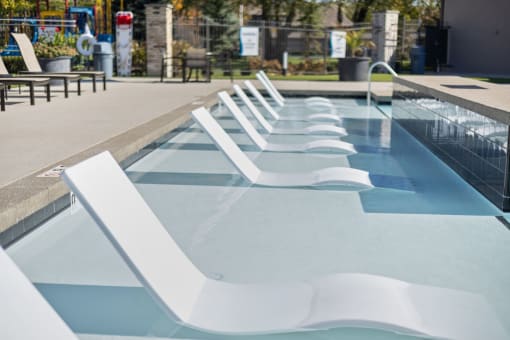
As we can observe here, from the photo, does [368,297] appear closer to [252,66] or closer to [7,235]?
[7,235]

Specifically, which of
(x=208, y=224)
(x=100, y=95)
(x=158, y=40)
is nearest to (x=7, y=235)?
(x=208, y=224)

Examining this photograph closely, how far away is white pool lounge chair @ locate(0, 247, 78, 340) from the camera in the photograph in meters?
2.19

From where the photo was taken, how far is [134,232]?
10.7ft

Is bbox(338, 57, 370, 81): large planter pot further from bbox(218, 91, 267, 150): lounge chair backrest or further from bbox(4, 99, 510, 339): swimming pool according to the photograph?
bbox(4, 99, 510, 339): swimming pool

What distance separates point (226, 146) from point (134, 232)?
3.34 meters

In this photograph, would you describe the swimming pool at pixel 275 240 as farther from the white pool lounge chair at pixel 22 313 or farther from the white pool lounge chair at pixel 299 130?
the white pool lounge chair at pixel 299 130

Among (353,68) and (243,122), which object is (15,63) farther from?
(243,122)

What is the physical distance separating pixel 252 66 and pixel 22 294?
896 inches

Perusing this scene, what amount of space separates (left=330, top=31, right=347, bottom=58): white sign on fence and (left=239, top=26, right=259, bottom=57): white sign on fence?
92.3 inches

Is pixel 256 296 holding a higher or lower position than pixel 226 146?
lower

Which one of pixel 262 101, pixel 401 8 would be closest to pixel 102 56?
pixel 262 101

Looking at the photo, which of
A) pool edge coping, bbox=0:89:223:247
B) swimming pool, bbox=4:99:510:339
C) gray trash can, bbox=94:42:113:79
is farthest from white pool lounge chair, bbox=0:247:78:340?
gray trash can, bbox=94:42:113:79

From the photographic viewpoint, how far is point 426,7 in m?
40.0

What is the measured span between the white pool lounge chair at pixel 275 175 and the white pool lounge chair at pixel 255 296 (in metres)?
2.69
